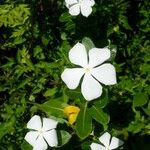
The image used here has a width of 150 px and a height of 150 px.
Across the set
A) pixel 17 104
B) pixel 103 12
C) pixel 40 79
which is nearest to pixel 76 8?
pixel 103 12

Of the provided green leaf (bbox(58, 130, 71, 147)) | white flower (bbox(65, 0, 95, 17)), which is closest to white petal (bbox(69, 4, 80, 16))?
white flower (bbox(65, 0, 95, 17))

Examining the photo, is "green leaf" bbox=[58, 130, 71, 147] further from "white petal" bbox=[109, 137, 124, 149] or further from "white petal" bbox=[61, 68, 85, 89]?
"white petal" bbox=[61, 68, 85, 89]

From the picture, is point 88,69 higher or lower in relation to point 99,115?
higher

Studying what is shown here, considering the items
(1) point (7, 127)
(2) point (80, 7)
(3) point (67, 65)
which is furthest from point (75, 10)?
(1) point (7, 127)

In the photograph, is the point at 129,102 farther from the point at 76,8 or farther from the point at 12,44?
the point at 12,44

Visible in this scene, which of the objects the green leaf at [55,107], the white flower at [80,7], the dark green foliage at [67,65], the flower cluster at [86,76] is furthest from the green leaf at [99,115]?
the white flower at [80,7]

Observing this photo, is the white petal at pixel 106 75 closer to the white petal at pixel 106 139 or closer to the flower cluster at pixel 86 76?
the flower cluster at pixel 86 76

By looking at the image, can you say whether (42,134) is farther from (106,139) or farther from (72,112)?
(106,139)
